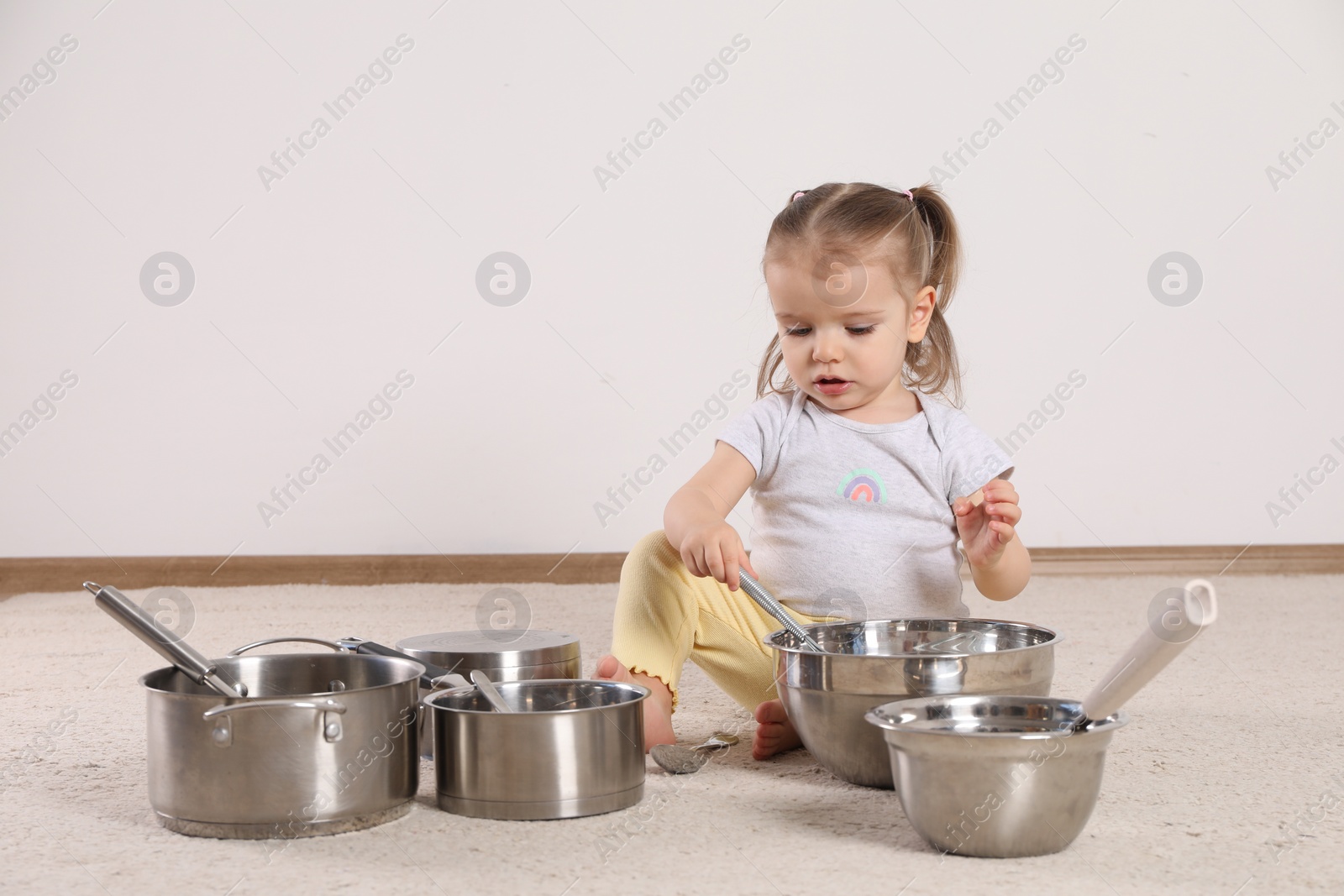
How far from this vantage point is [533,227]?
181cm

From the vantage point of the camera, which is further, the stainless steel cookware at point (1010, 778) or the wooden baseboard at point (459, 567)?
the wooden baseboard at point (459, 567)

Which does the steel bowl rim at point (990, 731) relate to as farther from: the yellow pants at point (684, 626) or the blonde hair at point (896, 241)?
the blonde hair at point (896, 241)

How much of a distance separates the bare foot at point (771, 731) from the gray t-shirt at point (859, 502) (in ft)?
0.43

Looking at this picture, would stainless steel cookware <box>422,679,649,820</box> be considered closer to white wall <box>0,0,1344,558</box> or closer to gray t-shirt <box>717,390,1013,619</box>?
gray t-shirt <box>717,390,1013,619</box>

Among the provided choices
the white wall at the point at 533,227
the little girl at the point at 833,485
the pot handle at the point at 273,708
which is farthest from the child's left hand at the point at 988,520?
the white wall at the point at 533,227

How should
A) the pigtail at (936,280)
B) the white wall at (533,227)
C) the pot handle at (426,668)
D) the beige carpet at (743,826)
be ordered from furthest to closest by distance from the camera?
the white wall at (533,227), the pigtail at (936,280), the pot handle at (426,668), the beige carpet at (743,826)

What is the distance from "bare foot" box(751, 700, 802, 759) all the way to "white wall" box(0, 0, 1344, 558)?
2.98 ft

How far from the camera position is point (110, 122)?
1796 mm

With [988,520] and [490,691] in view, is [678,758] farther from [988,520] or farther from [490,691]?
[988,520]

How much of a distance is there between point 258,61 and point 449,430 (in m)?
0.63

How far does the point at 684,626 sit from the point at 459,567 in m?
0.93

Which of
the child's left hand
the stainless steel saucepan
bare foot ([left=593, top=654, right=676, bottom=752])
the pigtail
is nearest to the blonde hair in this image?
the pigtail

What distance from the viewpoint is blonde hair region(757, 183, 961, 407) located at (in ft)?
3.45

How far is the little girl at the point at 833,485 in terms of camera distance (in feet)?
3.20
